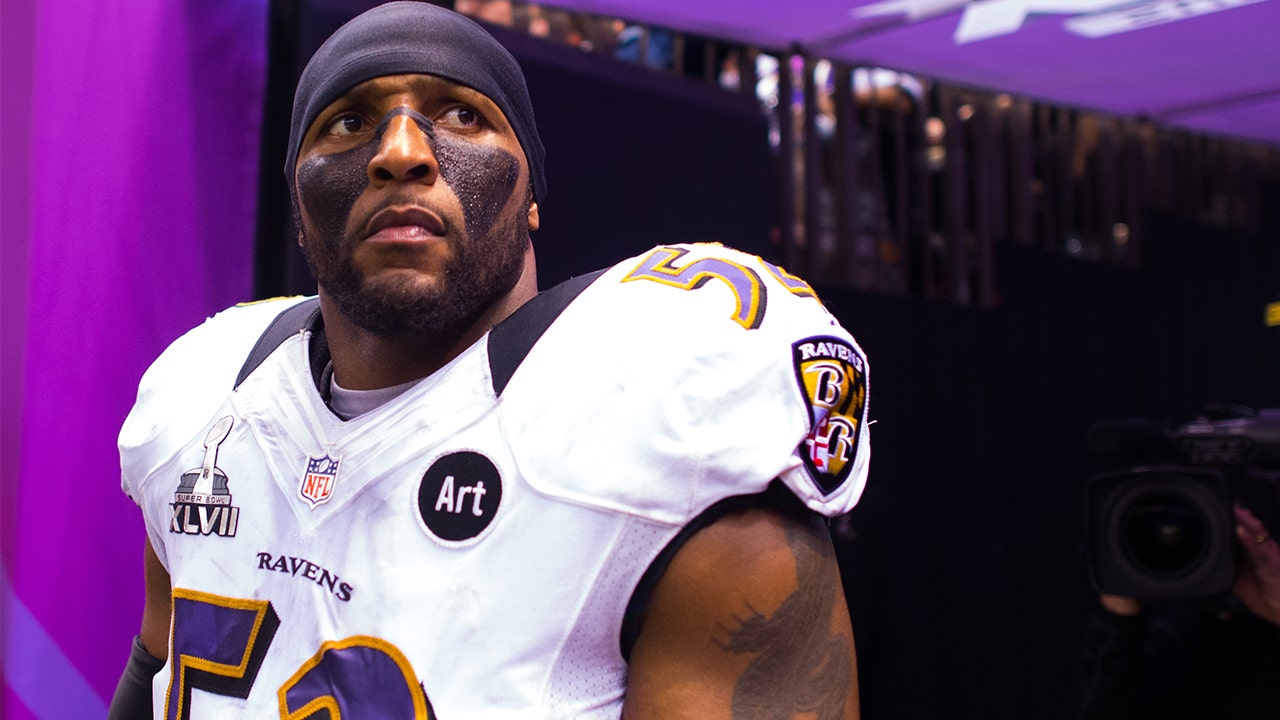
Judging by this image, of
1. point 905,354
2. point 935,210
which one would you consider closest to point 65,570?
point 905,354

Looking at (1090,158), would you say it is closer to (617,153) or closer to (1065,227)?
(1065,227)

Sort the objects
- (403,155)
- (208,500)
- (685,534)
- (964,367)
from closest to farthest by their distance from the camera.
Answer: (685,534) < (403,155) < (208,500) < (964,367)

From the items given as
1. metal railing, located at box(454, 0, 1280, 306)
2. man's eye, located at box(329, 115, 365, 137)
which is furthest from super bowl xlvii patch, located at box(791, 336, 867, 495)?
metal railing, located at box(454, 0, 1280, 306)

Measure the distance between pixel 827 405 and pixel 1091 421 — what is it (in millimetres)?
3413

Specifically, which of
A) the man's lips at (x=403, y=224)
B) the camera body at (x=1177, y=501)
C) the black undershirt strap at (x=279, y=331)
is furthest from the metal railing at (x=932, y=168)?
the man's lips at (x=403, y=224)

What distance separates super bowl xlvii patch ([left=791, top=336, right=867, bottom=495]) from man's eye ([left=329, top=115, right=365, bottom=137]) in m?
0.48

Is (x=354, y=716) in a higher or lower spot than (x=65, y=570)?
higher

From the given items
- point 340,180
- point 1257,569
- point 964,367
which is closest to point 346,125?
point 340,180

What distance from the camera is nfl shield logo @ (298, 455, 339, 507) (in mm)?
1132

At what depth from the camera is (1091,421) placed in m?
4.17

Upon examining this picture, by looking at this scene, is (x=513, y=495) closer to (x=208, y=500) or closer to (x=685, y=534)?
(x=685, y=534)

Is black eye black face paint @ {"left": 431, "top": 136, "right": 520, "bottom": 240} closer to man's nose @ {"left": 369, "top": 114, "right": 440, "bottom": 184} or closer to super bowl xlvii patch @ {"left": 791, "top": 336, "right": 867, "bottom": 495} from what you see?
man's nose @ {"left": 369, "top": 114, "right": 440, "bottom": 184}

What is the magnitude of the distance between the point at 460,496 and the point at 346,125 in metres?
0.40

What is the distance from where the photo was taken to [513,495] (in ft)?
3.37
